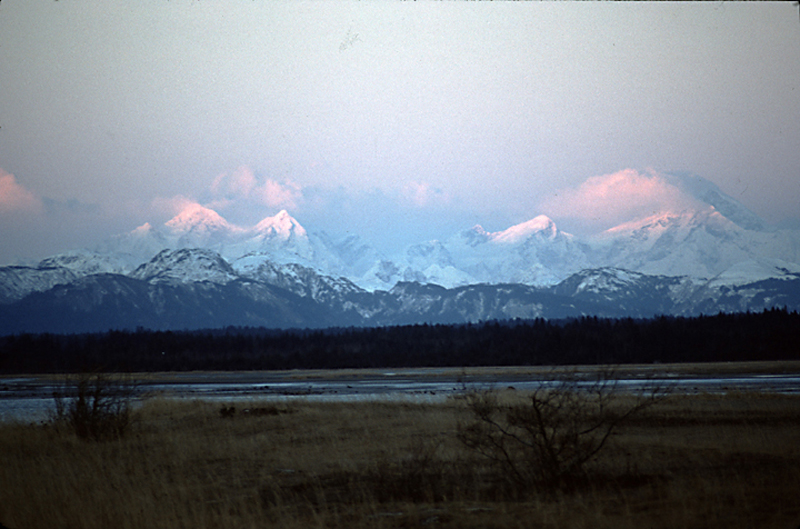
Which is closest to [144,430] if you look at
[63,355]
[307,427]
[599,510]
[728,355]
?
[307,427]

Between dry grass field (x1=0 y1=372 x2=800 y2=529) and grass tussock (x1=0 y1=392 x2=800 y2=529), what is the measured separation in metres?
0.05

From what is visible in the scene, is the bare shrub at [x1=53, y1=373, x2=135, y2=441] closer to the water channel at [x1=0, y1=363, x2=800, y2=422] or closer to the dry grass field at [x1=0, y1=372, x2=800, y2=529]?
the dry grass field at [x1=0, y1=372, x2=800, y2=529]

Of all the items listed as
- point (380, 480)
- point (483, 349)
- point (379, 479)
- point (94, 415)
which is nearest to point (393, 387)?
point (94, 415)

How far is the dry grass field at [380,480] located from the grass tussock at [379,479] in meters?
0.05

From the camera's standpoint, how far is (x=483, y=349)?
171000 mm

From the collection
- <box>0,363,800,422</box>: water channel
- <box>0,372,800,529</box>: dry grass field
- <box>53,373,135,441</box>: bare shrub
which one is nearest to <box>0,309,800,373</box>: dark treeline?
<box>0,363,800,422</box>: water channel

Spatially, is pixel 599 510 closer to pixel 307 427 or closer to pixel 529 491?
pixel 529 491

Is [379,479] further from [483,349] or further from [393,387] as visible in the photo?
[483,349]

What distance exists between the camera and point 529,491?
1519cm

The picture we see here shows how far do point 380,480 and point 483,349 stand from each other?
15659 cm

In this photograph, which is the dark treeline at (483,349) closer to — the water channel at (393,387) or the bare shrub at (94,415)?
the water channel at (393,387)

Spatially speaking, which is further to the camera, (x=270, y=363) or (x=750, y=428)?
(x=270, y=363)

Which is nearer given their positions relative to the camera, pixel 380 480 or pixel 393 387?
pixel 380 480

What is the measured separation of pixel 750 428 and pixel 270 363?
155 metres
